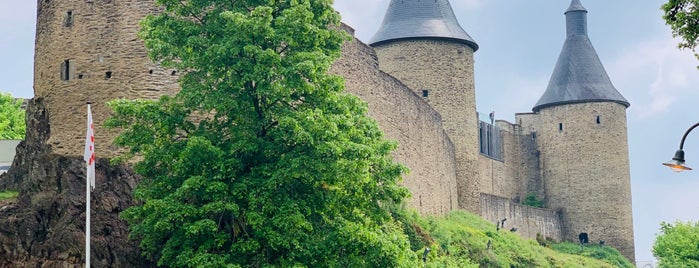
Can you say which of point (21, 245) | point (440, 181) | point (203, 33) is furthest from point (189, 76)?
point (440, 181)

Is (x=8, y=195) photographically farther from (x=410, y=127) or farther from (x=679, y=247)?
(x=679, y=247)

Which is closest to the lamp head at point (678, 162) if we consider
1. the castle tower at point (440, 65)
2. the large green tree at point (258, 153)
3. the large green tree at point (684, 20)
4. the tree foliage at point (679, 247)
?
the large green tree at point (684, 20)

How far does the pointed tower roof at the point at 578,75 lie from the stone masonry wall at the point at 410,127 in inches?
582

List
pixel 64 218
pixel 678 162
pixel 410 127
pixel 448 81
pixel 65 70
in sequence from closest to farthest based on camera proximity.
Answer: pixel 678 162 < pixel 64 218 < pixel 65 70 < pixel 410 127 < pixel 448 81

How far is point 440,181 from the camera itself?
45.1 meters

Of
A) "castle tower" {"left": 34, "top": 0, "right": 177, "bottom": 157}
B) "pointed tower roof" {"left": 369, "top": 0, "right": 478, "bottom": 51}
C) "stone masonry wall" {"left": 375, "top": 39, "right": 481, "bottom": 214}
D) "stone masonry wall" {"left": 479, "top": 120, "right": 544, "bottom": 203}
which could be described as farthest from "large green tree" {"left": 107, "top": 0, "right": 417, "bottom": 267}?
"stone masonry wall" {"left": 479, "top": 120, "right": 544, "bottom": 203}

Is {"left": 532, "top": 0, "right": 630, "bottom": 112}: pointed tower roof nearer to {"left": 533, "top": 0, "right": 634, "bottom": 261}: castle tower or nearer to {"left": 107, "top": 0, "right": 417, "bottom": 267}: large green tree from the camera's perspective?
{"left": 533, "top": 0, "right": 634, "bottom": 261}: castle tower

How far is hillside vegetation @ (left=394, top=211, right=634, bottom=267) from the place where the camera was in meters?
34.7

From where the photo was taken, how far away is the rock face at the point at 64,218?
26031mm

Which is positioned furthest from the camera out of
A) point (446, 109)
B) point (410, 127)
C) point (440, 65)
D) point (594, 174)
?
point (594, 174)

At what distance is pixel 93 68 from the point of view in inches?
1173

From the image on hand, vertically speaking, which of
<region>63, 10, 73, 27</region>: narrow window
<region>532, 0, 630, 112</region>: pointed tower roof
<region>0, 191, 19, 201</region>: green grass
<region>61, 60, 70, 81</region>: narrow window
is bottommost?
<region>0, 191, 19, 201</region>: green grass

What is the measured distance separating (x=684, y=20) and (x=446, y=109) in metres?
27.7

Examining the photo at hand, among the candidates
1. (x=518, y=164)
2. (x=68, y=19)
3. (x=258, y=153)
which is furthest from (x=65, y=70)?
(x=518, y=164)
